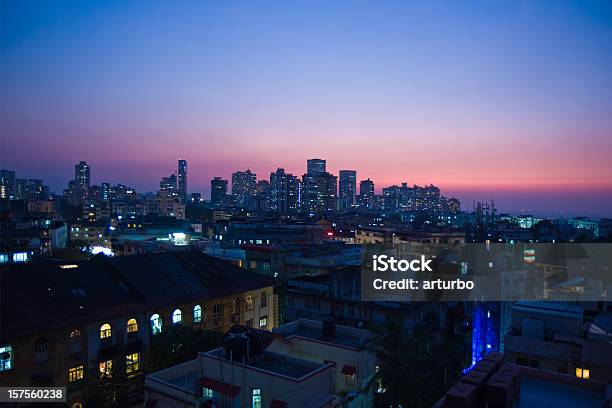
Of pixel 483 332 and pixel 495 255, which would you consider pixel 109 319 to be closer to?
pixel 483 332

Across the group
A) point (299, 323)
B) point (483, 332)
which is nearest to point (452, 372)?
point (299, 323)

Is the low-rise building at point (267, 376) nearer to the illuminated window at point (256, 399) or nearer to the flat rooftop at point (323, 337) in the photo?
the illuminated window at point (256, 399)

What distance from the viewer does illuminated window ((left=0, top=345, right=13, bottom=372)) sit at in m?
20.9

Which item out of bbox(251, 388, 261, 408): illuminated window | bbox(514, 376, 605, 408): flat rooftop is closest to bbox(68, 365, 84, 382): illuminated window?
bbox(251, 388, 261, 408): illuminated window

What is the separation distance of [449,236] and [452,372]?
277ft

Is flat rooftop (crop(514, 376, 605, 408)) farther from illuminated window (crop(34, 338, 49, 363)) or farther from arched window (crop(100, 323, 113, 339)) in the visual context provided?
illuminated window (crop(34, 338, 49, 363))

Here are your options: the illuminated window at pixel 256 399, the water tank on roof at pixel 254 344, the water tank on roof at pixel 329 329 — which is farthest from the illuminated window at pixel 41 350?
the water tank on roof at pixel 329 329

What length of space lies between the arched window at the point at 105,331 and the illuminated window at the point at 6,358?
4701mm

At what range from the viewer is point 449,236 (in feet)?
335

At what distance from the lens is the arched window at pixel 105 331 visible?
82.5ft

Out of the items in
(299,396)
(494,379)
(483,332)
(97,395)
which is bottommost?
(483,332)

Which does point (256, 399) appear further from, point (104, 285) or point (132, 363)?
point (104, 285)

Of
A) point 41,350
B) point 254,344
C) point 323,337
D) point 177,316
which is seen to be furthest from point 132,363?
point 254,344

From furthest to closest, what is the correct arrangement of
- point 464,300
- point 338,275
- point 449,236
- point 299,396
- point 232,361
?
point 449,236
point 464,300
point 338,275
point 232,361
point 299,396
